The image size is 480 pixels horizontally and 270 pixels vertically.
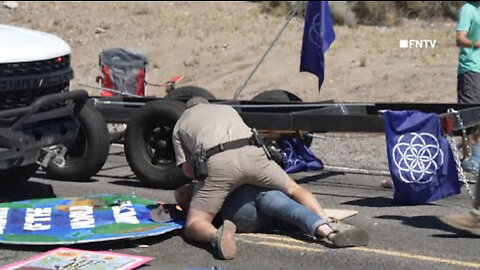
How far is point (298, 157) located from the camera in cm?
1065

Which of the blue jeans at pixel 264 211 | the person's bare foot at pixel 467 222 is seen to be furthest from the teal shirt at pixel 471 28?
the blue jeans at pixel 264 211

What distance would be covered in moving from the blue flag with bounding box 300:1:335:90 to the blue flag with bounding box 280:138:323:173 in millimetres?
926

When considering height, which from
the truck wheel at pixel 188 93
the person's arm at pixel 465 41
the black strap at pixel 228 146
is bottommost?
the truck wheel at pixel 188 93

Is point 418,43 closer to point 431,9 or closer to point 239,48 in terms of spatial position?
point 239,48

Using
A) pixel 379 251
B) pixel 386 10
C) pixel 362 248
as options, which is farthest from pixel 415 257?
pixel 386 10

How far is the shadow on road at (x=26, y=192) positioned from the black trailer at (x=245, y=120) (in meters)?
0.90

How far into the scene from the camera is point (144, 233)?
291 inches

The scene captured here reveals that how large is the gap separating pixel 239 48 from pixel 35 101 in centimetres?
1606

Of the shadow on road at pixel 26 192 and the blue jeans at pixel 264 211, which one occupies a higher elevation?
the blue jeans at pixel 264 211

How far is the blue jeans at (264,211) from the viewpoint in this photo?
286 inches

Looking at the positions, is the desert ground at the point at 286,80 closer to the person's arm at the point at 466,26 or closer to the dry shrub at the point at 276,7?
the dry shrub at the point at 276,7

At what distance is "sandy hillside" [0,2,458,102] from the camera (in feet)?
A: 62.6

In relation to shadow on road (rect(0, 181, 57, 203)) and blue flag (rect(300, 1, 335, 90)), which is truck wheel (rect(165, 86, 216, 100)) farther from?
shadow on road (rect(0, 181, 57, 203))

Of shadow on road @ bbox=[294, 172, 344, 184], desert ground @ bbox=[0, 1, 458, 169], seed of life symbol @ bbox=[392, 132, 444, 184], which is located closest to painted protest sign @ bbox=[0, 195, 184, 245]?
seed of life symbol @ bbox=[392, 132, 444, 184]
